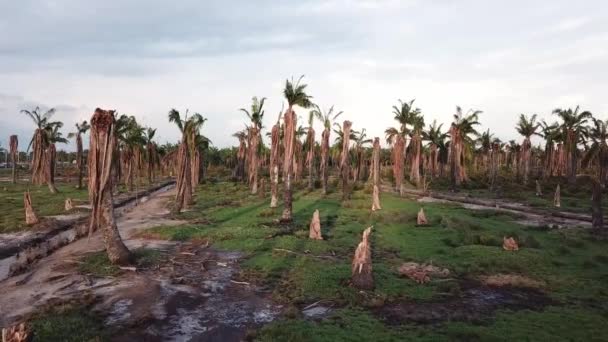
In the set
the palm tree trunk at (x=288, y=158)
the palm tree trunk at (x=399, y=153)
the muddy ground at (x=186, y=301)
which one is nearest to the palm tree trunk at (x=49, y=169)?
the palm tree trunk at (x=288, y=158)

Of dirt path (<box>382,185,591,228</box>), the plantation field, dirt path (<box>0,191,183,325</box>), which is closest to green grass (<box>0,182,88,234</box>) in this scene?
dirt path (<box>0,191,183,325</box>)

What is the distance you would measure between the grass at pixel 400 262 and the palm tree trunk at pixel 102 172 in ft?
17.6

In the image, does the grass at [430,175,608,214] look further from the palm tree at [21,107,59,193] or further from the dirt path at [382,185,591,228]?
the palm tree at [21,107,59,193]

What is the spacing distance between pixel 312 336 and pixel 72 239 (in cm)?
1862

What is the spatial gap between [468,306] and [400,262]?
550 centimetres

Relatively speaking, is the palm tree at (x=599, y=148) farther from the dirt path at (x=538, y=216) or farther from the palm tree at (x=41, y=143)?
the palm tree at (x=41, y=143)

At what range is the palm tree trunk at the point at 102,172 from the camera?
18.5 m

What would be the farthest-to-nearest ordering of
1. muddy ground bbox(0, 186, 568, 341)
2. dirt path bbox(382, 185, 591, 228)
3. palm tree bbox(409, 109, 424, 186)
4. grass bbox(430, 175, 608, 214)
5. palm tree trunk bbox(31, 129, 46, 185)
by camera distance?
palm tree bbox(409, 109, 424, 186)
palm tree trunk bbox(31, 129, 46, 185)
grass bbox(430, 175, 608, 214)
dirt path bbox(382, 185, 591, 228)
muddy ground bbox(0, 186, 568, 341)

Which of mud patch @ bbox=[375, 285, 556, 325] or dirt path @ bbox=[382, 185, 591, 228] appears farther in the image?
dirt path @ bbox=[382, 185, 591, 228]

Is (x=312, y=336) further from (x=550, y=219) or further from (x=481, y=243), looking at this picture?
(x=550, y=219)

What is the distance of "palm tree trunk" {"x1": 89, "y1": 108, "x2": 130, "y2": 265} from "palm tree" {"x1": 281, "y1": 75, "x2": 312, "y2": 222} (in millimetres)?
12409

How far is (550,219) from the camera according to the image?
3247 centimetres

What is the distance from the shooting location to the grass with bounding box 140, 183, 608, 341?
12031 millimetres

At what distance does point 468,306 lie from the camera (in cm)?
1409
